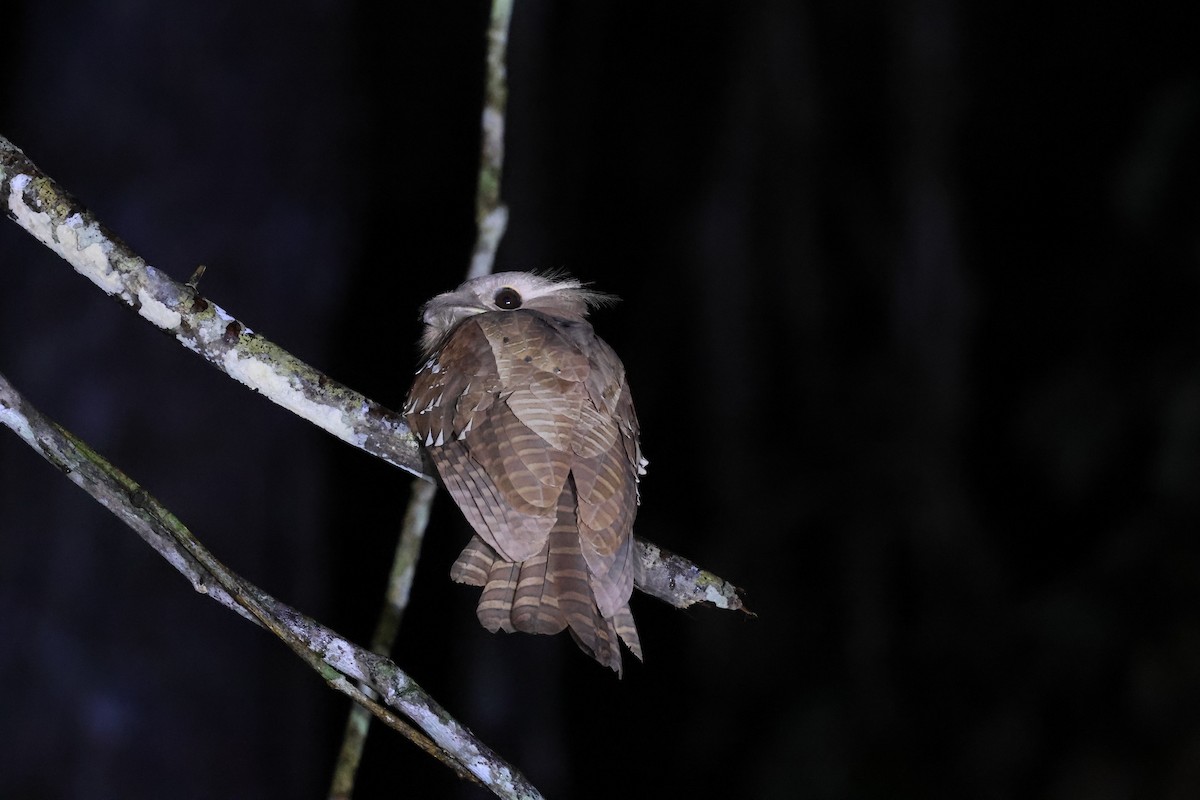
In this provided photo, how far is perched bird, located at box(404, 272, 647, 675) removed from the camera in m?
2.21

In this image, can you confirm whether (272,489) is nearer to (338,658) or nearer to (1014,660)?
(1014,660)

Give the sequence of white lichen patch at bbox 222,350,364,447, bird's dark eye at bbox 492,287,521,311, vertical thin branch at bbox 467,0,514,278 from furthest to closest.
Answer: bird's dark eye at bbox 492,287,521,311 < vertical thin branch at bbox 467,0,514,278 < white lichen patch at bbox 222,350,364,447

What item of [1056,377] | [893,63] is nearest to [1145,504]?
[1056,377]

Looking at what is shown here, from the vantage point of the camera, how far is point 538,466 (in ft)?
7.64

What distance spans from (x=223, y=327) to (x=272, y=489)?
340 centimetres

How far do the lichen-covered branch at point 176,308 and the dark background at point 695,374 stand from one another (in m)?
2.87

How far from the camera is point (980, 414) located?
6594 mm

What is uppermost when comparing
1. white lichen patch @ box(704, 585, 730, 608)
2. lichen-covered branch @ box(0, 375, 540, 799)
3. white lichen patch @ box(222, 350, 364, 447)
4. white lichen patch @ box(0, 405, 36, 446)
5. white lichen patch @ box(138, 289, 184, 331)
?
white lichen patch @ box(138, 289, 184, 331)

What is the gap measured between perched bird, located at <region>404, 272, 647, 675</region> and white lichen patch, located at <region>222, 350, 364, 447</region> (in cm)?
22

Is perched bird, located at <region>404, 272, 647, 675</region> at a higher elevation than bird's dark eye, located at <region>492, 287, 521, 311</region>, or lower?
lower

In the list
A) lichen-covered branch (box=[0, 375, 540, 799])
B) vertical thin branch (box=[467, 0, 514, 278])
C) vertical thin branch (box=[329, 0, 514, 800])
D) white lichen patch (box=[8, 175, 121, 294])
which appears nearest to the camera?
lichen-covered branch (box=[0, 375, 540, 799])

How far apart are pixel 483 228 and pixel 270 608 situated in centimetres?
137

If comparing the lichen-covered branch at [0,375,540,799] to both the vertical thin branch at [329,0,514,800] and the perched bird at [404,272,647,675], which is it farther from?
the vertical thin branch at [329,0,514,800]

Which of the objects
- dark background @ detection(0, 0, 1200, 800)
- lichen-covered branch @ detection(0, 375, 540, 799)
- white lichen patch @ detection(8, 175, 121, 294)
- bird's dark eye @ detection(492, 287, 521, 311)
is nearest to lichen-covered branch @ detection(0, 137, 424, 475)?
white lichen patch @ detection(8, 175, 121, 294)
